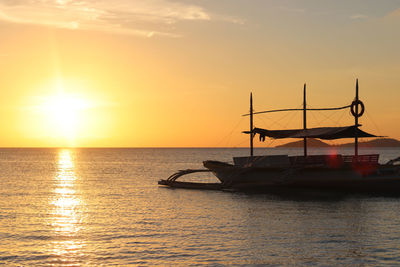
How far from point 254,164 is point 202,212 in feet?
49.7

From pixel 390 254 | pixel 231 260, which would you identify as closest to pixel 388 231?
pixel 390 254

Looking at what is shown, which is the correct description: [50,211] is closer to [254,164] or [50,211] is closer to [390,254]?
[254,164]

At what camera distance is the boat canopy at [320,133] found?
155 feet

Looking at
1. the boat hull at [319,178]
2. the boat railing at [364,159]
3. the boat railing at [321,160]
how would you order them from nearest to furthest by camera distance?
the boat hull at [319,178] < the boat railing at [364,159] < the boat railing at [321,160]

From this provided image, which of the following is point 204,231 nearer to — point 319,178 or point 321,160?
point 319,178

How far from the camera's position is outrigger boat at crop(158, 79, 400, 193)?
44438 millimetres

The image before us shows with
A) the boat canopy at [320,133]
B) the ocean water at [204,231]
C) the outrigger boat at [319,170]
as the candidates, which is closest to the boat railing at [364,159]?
the outrigger boat at [319,170]

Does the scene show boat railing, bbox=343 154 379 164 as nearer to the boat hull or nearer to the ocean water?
the boat hull

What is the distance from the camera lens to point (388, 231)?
84.4 ft

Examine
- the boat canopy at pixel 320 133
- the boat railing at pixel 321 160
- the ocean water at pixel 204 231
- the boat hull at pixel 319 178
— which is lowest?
the ocean water at pixel 204 231

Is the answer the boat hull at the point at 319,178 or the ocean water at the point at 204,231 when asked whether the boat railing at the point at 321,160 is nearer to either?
the boat hull at the point at 319,178

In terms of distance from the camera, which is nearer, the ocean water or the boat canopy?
the ocean water

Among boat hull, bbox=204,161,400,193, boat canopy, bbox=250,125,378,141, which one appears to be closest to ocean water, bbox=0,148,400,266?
boat hull, bbox=204,161,400,193

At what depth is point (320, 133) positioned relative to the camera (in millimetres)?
48219
